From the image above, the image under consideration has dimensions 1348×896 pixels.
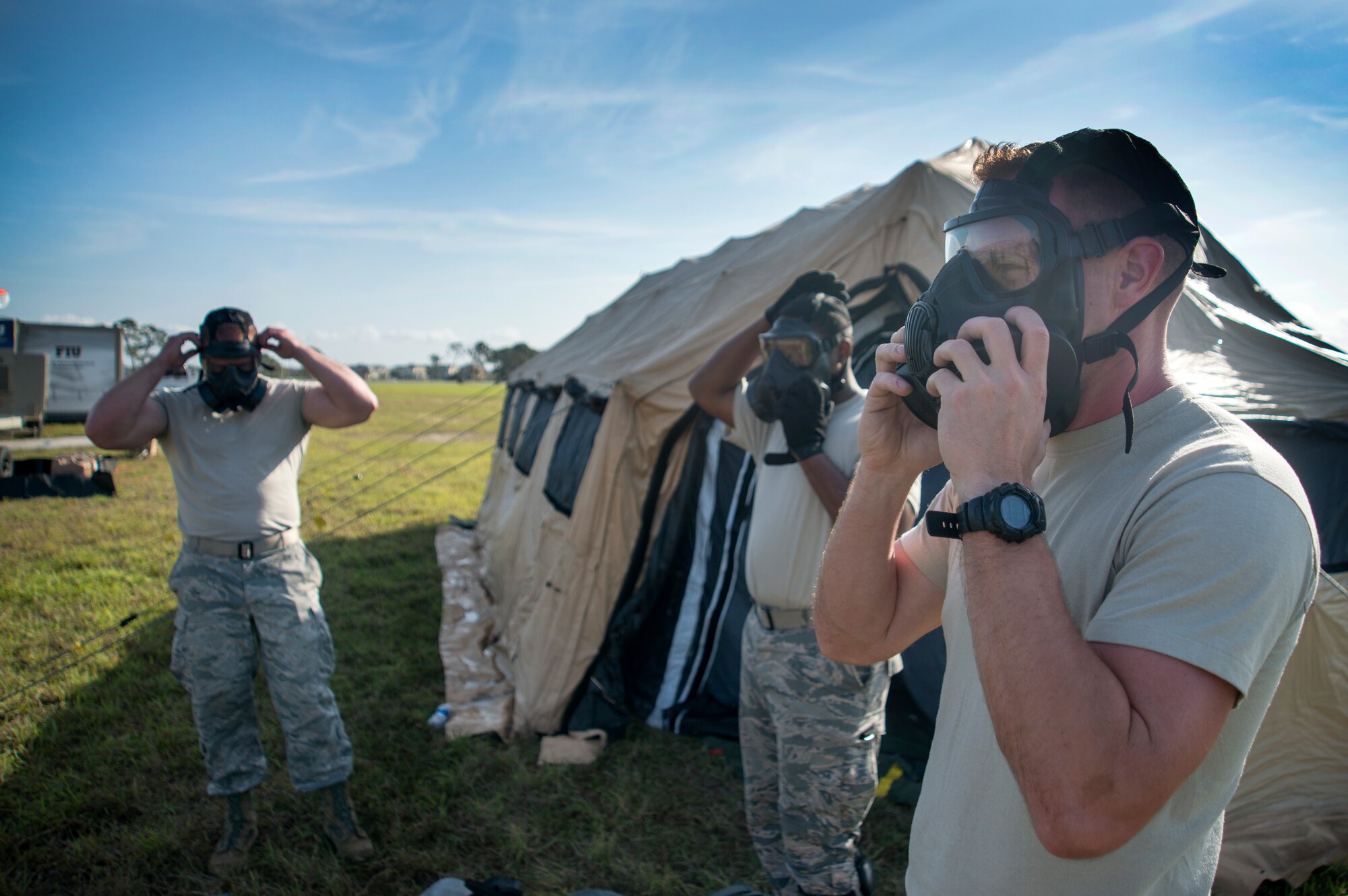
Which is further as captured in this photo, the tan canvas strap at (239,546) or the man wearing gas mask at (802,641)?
the tan canvas strap at (239,546)

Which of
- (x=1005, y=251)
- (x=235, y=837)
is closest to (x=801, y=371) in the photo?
(x=1005, y=251)

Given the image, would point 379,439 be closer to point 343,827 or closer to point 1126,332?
point 343,827

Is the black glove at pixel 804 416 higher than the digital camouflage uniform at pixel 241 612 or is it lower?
higher

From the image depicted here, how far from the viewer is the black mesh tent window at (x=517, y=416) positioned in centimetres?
762

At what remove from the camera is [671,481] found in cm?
430

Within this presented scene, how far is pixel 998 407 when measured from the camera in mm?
873

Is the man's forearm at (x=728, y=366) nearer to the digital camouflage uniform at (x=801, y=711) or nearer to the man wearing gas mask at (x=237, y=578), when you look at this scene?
the digital camouflage uniform at (x=801, y=711)

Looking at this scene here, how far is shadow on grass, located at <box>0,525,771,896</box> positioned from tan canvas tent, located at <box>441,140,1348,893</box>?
392 mm

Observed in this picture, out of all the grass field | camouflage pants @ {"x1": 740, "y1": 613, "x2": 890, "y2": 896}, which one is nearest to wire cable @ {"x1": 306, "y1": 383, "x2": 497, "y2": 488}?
the grass field

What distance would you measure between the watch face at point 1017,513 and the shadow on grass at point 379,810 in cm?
266

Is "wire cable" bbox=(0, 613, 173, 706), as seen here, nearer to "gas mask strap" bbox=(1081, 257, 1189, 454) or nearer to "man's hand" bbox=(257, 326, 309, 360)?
"man's hand" bbox=(257, 326, 309, 360)

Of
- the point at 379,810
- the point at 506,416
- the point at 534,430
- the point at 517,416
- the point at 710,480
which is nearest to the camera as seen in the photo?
the point at 379,810

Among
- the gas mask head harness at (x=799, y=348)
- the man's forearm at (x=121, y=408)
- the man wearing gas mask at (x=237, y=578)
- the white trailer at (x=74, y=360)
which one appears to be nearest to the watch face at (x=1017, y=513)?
the gas mask head harness at (x=799, y=348)

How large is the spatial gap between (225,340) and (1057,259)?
10.5 feet
